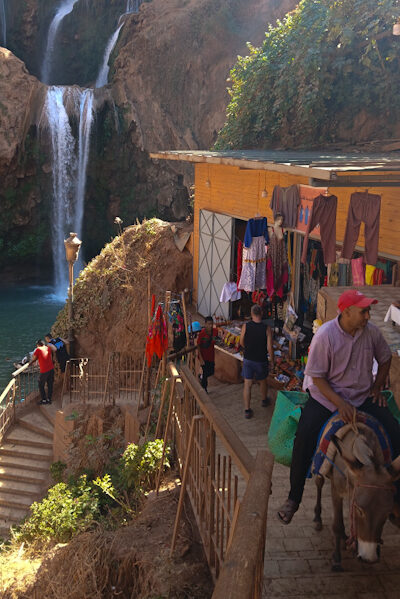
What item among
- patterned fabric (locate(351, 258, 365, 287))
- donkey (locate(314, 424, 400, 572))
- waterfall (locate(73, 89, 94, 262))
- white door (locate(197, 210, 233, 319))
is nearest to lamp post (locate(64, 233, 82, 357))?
white door (locate(197, 210, 233, 319))

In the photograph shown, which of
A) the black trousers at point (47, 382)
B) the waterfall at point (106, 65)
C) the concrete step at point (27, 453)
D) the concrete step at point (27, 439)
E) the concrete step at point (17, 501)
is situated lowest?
the concrete step at point (17, 501)

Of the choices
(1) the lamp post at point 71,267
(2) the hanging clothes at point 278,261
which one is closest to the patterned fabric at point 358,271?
(2) the hanging clothes at point 278,261

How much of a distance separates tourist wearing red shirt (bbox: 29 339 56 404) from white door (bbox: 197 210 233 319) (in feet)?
14.0

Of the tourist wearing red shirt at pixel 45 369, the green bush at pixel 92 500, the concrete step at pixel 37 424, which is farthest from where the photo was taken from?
the tourist wearing red shirt at pixel 45 369

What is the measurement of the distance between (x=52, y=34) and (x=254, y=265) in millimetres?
30763

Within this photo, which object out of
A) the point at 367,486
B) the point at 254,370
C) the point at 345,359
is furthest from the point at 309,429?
the point at 254,370

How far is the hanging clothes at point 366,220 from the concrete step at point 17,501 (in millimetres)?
8237

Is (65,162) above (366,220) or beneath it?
above

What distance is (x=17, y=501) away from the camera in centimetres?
1226

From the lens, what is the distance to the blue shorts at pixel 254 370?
8891 mm

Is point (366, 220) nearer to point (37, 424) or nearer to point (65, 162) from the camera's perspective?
point (37, 424)

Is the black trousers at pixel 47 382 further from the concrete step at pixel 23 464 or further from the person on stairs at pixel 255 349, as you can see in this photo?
the person on stairs at pixel 255 349

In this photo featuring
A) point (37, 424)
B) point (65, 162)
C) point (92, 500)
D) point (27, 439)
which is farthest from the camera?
point (65, 162)

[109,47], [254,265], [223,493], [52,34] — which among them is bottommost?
[223,493]
